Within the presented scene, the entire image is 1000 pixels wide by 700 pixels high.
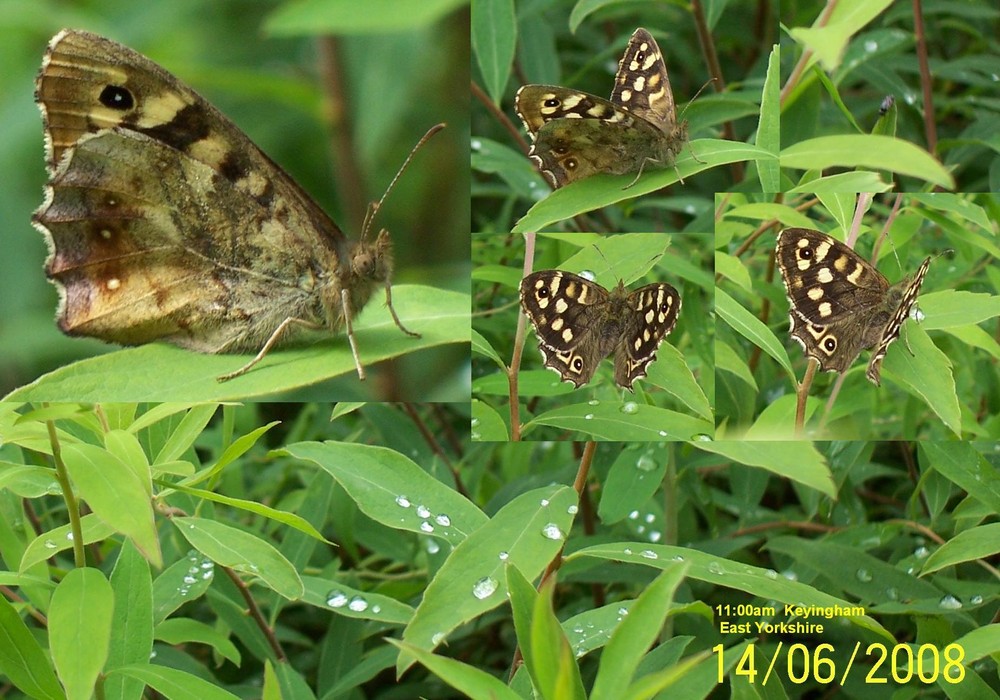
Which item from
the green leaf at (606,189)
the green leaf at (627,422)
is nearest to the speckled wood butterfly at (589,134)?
the green leaf at (606,189)

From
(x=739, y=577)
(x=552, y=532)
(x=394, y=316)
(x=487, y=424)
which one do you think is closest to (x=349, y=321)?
(x=394, y=316)

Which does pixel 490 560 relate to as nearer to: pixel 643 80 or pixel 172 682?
pixel 172 682

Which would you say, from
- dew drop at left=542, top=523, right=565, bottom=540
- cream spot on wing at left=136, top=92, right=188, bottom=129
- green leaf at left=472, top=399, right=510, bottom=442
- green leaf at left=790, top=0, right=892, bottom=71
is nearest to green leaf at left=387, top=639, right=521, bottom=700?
dew drop at left=542, top=523, right=565, bottom=540

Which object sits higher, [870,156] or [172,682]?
[870,156]

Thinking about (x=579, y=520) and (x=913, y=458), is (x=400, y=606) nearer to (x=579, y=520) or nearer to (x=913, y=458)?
(x=579, y=520)

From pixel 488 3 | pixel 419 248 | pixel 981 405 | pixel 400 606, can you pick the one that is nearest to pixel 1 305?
pixel 419 248

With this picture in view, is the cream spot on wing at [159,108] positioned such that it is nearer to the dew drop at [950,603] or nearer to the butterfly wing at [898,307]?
the butterfly wing at [898,307]

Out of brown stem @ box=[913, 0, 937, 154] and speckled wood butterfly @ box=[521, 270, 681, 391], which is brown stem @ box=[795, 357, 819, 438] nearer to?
speckled wood butterfly @ box=[521, 270, 681, 391]
